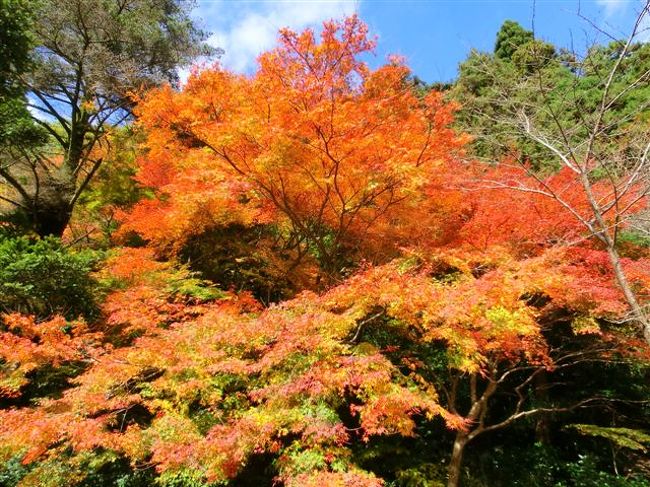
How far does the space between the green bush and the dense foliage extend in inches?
1.7

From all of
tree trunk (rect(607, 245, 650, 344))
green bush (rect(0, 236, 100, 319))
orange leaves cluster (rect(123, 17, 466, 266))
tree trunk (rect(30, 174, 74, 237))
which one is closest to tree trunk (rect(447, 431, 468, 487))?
tree trunk (rect(607, 245, 650, 344))

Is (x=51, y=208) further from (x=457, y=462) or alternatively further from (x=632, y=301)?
(x=632, y=301)

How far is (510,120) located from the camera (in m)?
6.67

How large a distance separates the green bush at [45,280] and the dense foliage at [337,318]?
0.04 meters

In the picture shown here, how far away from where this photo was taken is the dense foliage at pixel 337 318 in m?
6.20

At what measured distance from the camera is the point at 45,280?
28.8 ft

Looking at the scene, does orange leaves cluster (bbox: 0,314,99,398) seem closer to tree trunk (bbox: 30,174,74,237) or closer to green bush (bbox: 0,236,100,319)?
green bush (bbox: 0,236,100,319)

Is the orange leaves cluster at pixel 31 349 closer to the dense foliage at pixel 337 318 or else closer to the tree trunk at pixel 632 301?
the dense foliage at pixel 337 318

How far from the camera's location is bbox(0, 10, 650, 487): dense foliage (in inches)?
244

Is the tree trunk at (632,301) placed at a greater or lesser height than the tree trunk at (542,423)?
greater

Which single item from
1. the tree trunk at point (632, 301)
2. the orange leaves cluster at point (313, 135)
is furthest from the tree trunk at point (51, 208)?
the tree trunk at point (632, 301)

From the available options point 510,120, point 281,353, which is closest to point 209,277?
point 281,353

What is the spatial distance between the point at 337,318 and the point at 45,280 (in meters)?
6.51

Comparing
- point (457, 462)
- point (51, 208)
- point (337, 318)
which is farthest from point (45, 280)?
point (457, 462)
